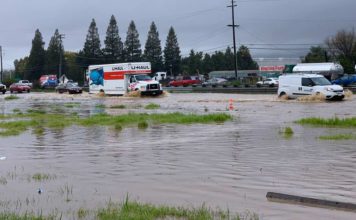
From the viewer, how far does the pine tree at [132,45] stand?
399 feet

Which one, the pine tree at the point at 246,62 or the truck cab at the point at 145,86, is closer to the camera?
the truck cab at the point at 145,86

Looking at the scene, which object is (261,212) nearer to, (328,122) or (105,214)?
(105,214)

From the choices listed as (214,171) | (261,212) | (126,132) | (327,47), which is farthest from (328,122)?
(327,47)

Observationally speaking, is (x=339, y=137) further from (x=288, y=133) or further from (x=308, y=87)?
(x=308, y=87)

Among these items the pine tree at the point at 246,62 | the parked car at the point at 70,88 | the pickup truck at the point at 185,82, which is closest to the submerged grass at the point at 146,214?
the parked car at the point at 70,88

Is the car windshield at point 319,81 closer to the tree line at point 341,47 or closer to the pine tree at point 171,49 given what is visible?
the tree line at point 341,47

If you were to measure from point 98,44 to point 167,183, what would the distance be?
119 meters

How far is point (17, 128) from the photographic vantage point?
20.6 metres

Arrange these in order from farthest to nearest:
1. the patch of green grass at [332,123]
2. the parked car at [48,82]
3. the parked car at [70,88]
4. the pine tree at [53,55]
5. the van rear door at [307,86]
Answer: the pine tree at [53,55]
the parked car at [48,82]
the parked car at [70,88]
the van rear door at [307,86]
the patch of green grass at [332,123]

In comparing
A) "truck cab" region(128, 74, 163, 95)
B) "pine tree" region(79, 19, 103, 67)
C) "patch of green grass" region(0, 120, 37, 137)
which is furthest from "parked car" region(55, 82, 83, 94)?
"pine tree" region(79, 19, 103, 67)

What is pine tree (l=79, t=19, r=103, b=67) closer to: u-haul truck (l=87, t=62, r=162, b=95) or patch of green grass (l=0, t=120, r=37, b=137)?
u-haul truck (l=87, t=62, r=162, b=95)

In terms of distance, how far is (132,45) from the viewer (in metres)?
122

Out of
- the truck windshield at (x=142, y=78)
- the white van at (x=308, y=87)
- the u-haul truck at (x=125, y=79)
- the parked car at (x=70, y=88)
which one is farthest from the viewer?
the parked car at (x=70, y=88)

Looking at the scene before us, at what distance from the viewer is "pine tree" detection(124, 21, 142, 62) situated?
399ft
